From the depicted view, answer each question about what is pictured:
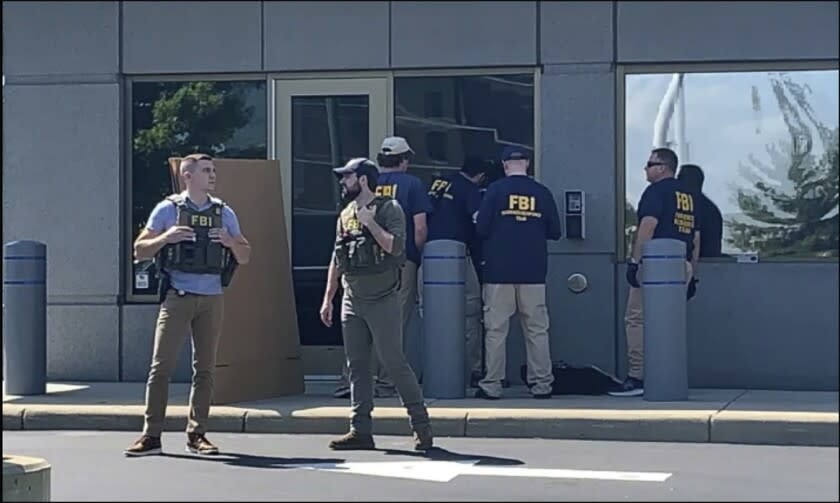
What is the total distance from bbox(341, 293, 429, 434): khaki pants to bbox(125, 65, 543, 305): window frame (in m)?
3.72

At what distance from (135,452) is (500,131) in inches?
186

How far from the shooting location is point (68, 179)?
12.6m

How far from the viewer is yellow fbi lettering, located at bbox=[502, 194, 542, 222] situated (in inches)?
418

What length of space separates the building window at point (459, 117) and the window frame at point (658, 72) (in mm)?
745

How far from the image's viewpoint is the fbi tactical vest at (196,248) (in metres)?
8.51

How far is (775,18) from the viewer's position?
432 inches

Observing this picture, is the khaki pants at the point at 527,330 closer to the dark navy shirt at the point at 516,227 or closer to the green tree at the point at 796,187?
the dark navy shirt at the point at 516,227

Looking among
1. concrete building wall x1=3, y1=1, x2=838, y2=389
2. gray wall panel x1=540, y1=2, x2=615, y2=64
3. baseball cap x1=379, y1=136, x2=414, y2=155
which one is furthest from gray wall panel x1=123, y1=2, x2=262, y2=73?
gray wall panel x1=540, y1=2, x2=615, y2=64

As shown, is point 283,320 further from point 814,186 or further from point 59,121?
point 814,186

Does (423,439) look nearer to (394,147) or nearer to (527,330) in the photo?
(527,330)

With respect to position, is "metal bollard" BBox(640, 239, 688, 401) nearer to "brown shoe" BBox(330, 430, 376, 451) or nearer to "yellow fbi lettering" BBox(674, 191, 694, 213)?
"yellow fbi lettering" BBox(674, 191, 694, 213)

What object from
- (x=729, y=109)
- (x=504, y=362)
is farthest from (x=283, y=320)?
(x=729, y=109)

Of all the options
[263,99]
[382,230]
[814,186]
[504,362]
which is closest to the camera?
[382,230]

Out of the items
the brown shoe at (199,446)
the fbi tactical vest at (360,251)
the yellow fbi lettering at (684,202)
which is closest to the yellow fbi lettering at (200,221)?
the fbi tactical vest at (360,251)
